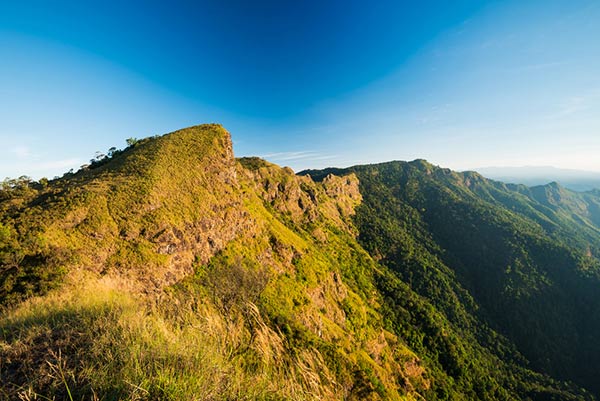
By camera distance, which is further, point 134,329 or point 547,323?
point 547,323

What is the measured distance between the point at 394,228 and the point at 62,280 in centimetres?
19195

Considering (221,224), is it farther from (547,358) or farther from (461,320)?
(547,358)

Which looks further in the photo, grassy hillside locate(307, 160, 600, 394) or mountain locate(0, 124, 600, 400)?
grassy hillside locate(307, 160, 600, 394)

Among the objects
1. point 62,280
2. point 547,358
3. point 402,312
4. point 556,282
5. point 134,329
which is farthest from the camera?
point 556,282

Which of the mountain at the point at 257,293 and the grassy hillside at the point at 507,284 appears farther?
the grassy hillside at the point at 507,284

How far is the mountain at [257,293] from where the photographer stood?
3539 mm

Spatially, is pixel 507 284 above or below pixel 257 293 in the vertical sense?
below

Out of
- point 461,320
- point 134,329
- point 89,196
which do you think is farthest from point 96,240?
point 461,320

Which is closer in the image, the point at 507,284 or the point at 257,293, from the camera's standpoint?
the point at 257,293

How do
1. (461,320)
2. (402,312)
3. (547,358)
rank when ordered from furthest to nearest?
(461,320) → (547,358) → (402,312)

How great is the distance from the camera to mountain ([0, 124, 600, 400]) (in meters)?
3.54

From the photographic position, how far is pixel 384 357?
67.4m

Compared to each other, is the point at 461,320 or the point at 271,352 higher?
the point at 271,352

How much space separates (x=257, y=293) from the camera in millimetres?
19000
